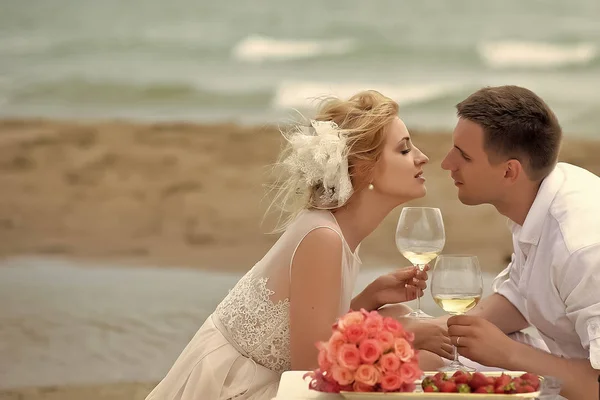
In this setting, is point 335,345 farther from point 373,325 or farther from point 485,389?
point 485,389

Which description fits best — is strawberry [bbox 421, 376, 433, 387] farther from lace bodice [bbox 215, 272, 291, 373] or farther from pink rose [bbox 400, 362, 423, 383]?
lace bodice [bbox 215, 272, 291, 373]

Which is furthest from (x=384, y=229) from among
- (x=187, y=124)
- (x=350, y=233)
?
(x=350, y=233)

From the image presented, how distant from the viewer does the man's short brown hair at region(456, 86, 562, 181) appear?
2.93m

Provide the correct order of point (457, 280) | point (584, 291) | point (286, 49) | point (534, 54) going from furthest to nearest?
point (534, 54), point (286, 49), point (584, 291), point (457, 280)

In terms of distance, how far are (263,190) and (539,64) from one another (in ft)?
7.83

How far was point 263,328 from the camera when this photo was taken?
2863mm

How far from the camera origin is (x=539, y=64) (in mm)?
7656

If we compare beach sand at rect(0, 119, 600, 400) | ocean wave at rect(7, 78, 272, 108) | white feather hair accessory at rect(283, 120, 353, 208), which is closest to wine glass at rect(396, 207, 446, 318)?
white feather hair accessory at rect(283, 120, 353, 208)

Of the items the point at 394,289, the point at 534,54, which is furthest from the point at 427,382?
the point at 534,54

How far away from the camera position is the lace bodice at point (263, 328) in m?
2.86

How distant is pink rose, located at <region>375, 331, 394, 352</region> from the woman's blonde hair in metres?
0.90

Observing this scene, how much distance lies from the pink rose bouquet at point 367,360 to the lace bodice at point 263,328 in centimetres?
81

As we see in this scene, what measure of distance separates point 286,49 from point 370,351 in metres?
5.74

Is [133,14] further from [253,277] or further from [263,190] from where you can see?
[253,277]
